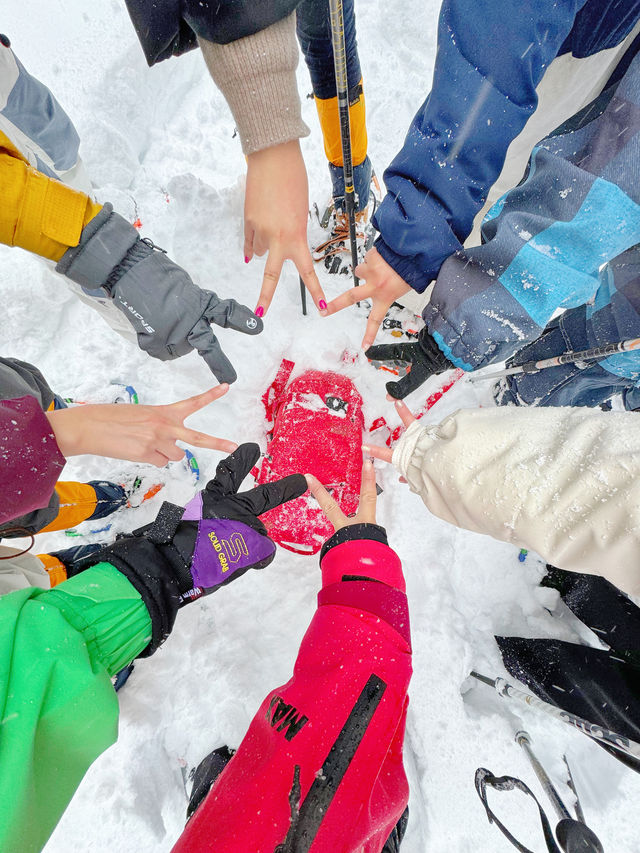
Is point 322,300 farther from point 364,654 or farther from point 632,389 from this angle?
point 632,389

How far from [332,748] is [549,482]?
2.56 feet

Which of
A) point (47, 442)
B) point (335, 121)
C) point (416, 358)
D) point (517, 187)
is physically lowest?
point (416, 358)

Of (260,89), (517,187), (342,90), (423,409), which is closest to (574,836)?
(423,409)

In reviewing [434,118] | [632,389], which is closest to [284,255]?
[434,118]

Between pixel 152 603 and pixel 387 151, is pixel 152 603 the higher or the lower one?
the lower one

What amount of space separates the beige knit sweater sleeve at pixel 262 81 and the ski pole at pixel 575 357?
1.15m

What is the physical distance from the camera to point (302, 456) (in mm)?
1721

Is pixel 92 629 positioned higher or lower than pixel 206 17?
lower

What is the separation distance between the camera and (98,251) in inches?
49.5

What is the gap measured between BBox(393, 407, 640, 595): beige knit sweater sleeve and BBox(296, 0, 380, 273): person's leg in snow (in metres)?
1.43

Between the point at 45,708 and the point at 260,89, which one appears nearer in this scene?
the point at 45,708

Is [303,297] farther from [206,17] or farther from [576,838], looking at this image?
[576,838]

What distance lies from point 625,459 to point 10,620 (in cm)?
123

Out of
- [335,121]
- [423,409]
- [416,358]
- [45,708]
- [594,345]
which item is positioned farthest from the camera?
[423,409]
